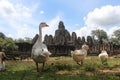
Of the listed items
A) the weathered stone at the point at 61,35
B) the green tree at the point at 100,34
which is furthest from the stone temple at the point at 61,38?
the green tree at the point at 100,34

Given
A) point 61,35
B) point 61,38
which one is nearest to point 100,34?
point 61,35

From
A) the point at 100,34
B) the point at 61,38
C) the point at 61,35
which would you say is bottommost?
the point at 61,38

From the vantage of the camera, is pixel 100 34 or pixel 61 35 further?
pixel 100 34

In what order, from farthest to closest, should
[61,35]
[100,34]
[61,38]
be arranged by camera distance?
[100,34]
[61,35]
[61,38]

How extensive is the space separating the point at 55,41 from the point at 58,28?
7.05m

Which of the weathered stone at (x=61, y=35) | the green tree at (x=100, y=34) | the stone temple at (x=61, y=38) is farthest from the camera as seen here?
the green tree at (x=100, y=34)

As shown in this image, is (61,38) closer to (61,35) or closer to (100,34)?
(61,35)

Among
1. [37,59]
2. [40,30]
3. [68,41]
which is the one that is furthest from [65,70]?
[68,41]

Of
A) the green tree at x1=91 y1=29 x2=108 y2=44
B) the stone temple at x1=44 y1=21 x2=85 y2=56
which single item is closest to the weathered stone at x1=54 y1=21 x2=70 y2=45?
the stone temple at x1=44 y1=21 x2=85 y2=56

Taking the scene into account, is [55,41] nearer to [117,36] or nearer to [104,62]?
[104,62]

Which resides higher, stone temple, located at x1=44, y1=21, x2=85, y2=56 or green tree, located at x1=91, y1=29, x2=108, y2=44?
green tree, located at x1=91, y1=29, x2=108, y2=44

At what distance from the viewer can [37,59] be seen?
16.9m

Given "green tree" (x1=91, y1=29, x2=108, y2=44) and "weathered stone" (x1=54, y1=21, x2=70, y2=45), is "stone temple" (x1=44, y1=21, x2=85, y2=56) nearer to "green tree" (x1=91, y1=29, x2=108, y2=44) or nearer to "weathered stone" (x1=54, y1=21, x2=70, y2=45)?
"weathered stone" (x1=54, y1=21, x2=70, y2=45)

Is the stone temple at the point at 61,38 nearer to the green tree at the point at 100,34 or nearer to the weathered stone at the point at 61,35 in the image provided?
the weathered stone at the point at 61,35
